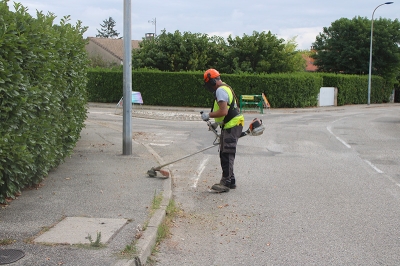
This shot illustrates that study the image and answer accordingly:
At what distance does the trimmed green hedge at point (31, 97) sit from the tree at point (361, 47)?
145 feet

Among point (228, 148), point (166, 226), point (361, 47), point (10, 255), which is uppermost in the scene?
point (361, 47)


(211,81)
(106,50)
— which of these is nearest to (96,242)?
(211,81)

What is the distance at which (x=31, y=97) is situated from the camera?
265 inches

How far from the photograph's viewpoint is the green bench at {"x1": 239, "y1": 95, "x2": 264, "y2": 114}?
97.1 feet

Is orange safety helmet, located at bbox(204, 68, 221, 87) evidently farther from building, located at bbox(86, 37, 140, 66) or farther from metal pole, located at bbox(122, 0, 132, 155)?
building, located at bbox(86, 37, 140, 66)

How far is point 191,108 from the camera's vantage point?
102ft

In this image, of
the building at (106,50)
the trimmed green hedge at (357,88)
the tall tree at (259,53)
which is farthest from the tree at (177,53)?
the building at (106,50)

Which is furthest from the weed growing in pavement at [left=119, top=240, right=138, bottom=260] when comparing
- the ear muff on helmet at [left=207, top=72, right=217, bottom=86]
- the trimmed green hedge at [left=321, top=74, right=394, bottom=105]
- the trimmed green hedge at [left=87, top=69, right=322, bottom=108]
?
the trimmed green hedge at [left=321, top=74, right=394, bottom=105]

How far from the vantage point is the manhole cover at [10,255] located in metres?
4.59

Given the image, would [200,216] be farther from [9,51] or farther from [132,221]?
[9,51]

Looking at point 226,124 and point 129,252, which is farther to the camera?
point 226,124

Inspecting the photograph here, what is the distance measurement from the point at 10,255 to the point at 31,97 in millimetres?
2615

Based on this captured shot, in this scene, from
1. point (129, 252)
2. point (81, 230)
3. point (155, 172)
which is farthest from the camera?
point (155, 172)

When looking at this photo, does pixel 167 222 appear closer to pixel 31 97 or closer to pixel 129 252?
pixel 129 252
